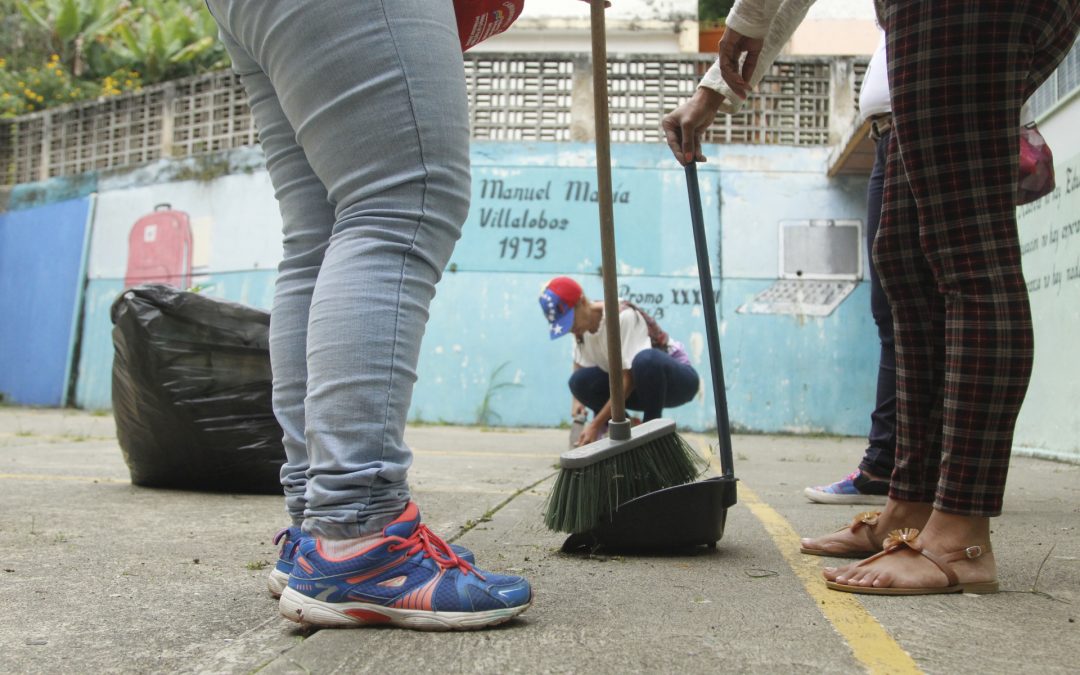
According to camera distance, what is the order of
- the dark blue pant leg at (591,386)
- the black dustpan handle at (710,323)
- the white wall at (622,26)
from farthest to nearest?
the white wall at (622,26), the dark blue pant leg at (591,386), the black dustpan handle at (710,323)

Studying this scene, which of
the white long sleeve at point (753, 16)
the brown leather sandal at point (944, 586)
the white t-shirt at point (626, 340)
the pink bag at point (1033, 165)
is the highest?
the white long sleeve at point (753, 16)

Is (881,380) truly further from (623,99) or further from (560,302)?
(623,99)

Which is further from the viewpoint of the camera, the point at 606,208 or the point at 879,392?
the point at 879,392

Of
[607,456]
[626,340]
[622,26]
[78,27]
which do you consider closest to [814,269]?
[626,340]

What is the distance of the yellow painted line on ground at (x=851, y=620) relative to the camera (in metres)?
1.22

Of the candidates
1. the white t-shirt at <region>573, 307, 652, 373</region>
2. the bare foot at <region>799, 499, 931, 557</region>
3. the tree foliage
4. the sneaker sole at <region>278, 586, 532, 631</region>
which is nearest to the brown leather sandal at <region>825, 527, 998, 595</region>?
the bare foot at <region>799, 499, 931, 557</region>

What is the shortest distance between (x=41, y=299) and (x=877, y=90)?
36.9 ft

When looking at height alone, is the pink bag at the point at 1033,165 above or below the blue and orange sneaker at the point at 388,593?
above

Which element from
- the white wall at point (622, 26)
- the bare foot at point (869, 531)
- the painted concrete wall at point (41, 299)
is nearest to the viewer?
the bare foot at point (869, 531)

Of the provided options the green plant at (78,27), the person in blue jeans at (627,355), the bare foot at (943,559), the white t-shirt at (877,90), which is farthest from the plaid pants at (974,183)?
the green plant at (78,27)

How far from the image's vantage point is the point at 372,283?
1.37 meters

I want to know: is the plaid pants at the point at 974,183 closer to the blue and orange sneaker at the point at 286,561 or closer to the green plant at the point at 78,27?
the blue and orange sneaker at the point at 286,561

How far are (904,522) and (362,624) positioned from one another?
1.27 meters

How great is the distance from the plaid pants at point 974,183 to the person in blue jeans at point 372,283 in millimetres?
874
